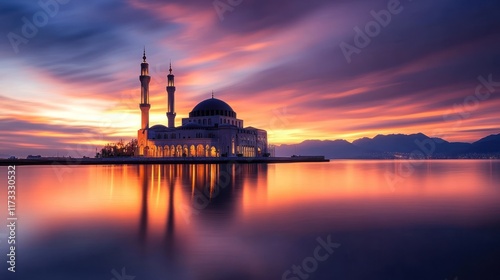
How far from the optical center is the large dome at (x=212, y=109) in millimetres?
89312

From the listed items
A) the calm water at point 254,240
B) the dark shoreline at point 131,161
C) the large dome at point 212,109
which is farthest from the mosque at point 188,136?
the calm water at point 254,240

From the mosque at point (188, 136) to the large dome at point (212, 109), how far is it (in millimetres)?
589

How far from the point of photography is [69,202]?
58.4ft

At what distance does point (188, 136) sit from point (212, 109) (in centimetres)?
1110

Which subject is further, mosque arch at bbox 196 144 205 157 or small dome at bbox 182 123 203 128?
small dome at bbox 182 123 203 128

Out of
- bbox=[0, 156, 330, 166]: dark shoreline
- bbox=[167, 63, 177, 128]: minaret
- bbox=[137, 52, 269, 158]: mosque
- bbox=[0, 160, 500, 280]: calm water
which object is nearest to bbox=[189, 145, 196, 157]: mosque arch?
bbox=[137, 52, 269, 158]: mosque

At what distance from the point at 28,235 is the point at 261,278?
7.26m

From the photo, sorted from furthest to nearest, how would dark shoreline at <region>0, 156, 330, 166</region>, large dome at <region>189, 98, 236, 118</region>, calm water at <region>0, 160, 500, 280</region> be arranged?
large dome at <region>189, 98, 236, 118</region> → dark shoreline at <region>0, 156, 330, 166</region> → calm water at <region>0, 160, 500, 280</region>

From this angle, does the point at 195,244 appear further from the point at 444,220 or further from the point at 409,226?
the point at 444,220

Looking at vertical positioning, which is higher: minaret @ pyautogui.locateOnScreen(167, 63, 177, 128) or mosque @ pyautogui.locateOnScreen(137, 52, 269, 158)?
minaret @ pyautogui.locateOnScreen(167, 63, 177, 128)

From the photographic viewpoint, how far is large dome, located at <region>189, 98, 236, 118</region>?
8931 cm

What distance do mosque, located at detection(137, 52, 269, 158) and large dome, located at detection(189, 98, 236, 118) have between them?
1.93ft

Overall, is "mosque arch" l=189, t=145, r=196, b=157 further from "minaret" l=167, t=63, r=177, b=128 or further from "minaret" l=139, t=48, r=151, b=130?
"minaret" l=139, t=48, r=151, b=130

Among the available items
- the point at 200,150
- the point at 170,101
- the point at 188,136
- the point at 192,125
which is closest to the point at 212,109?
the point at 192,125
